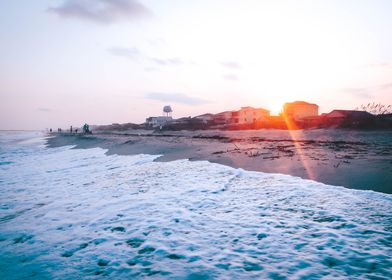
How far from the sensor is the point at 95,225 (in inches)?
162

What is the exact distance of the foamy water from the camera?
274 cm

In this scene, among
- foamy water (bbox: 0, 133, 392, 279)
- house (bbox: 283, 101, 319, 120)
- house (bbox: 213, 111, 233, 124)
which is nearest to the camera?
foamy water (bbox: 0, 133, 392, 279)

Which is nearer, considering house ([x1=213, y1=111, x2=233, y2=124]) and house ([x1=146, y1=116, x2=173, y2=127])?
house ([x1=213, y1=111, x2=233, y2=124])

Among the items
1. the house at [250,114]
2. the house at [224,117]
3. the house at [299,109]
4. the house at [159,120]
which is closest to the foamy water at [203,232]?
the house at [299,109]

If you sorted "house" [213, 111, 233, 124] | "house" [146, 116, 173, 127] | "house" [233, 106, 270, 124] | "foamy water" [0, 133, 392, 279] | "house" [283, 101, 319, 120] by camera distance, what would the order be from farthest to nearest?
"house" [146, 116, 173, 127] → "house" [213, 111, 233, 124] → "house" [233, 106, 270, 124] → "house" [283, 101, 319, 120] → "foamy water" [0, 133, 392, 279]

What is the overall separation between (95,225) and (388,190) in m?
5.71

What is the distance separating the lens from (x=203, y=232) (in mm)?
3602

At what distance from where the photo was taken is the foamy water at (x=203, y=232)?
2.74m

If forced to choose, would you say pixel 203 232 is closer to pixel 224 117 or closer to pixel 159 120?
pixel 224 117

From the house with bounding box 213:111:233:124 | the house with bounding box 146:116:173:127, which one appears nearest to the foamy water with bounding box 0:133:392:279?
the house with bounding box 213:111:233:124

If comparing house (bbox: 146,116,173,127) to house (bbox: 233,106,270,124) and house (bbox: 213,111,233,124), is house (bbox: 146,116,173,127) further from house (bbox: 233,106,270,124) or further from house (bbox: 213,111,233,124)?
house (bbox: 233,106,270,124)

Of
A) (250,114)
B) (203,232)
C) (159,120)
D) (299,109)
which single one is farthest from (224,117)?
(203,232)

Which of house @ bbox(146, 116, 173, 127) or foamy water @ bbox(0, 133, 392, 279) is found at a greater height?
house @ bbox(146, 116, 173, 127)

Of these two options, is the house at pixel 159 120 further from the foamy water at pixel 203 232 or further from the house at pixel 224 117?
the foamy water at pixel 203 232
